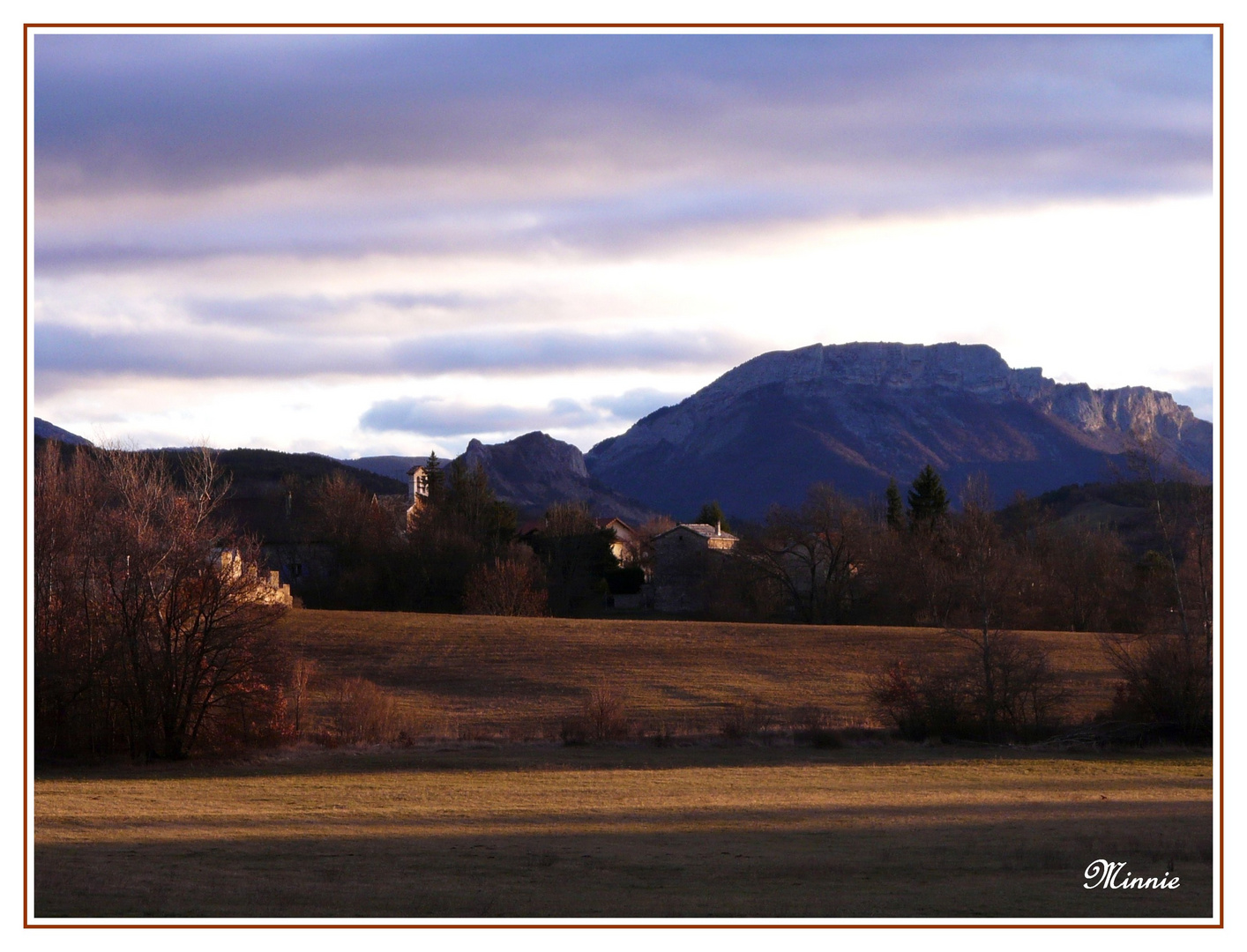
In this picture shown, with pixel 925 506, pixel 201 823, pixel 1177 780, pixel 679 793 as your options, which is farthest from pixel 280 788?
pixel 925 506

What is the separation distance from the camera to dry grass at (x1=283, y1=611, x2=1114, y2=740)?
1716 inches

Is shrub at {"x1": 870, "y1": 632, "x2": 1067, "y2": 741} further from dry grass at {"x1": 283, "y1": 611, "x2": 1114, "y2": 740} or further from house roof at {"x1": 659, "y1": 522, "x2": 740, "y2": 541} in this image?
house roof at {"x1": 659, "y1": 522, "x2": 740, "y2": 541}

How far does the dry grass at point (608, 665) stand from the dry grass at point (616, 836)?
828 cm

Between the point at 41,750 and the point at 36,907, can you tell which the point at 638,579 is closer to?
the point at 41,750

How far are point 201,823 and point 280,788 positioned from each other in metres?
6.48

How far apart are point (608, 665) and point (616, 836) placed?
106 ft

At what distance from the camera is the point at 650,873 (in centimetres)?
1708

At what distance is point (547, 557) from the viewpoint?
91.9m

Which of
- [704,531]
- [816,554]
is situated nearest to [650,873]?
[816,554]

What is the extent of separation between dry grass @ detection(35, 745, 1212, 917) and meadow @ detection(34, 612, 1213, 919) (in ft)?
0.24

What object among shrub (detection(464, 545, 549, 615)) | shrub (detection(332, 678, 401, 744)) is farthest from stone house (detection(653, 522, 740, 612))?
shrub (detection(332, 678, 401, 744))

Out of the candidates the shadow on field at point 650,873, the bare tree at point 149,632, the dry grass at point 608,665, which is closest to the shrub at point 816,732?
the dry grass at point 608,665

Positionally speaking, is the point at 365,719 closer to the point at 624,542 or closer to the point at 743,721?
the point at 743,721
